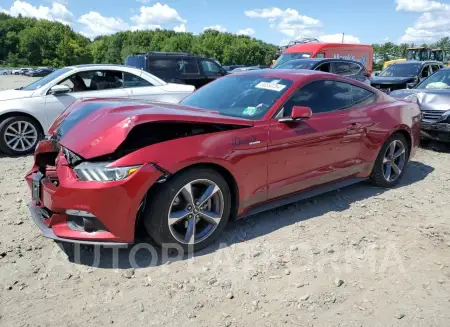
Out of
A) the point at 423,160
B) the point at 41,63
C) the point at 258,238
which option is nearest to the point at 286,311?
the point at 258,238

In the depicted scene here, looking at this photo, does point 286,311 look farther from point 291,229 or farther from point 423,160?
point 423,160

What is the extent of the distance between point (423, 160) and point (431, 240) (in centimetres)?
331

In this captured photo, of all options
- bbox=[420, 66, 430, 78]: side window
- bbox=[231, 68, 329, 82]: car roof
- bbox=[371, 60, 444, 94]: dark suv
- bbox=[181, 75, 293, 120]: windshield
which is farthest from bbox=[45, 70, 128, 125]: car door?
bbox=[420, 66, 430, 78]: side window

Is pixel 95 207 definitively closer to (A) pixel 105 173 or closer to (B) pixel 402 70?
(A) pixel 105 173

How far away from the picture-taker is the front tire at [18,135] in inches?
260

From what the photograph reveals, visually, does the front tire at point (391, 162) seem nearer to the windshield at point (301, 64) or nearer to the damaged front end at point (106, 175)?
the damaged front end at point (106, 175)

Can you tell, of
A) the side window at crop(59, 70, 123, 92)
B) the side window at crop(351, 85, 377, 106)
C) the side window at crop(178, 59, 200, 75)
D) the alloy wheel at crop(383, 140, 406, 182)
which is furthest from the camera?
the side window at crop(178, 59, 200, 75)

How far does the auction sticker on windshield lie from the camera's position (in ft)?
13.2

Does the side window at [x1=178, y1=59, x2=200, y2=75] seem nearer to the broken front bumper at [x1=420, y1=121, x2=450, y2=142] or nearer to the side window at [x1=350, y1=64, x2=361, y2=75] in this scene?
the side window at [x1=350, y1=64, x2=361, y2=75]

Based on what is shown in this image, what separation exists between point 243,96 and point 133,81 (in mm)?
4022

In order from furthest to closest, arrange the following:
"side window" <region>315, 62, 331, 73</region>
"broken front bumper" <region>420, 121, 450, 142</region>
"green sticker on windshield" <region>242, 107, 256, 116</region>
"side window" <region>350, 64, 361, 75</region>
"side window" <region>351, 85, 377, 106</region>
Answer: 1. "side window" <region>350, 64, 361, 75</region>
2. "side window" <region>315, 62, 331, 73</region>
3. "broken front bumper" <region>420, 121, 450, 142</region>
4. "side window" <region>351, 85, 377, 106</region>
5. "green sticker on windshield" <region>242, 107, 256, 116</region>

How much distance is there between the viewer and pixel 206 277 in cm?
307

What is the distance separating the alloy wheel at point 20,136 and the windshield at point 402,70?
12140 millimetres

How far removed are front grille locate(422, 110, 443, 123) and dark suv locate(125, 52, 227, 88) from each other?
21.7 ft
